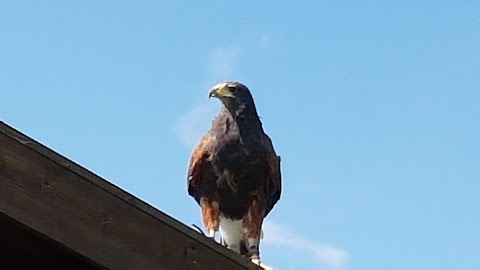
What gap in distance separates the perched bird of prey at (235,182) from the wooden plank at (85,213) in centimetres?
418

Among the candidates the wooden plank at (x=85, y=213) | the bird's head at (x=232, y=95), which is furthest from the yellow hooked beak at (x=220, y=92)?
the wooden plank at (x=85, y=213)

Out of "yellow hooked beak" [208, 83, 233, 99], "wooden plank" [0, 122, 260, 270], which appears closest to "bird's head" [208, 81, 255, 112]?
"yellow hooked beak" [208, 83, 233, 99]

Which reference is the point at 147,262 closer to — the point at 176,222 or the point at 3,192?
the point at 176,222

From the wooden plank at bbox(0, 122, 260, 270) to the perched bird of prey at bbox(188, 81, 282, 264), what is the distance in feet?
13.7

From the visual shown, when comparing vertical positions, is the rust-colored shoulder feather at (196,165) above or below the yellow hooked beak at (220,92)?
below

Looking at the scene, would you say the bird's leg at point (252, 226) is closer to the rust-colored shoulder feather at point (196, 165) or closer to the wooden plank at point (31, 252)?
the rust-colored shoulder feather at point (196, 165)

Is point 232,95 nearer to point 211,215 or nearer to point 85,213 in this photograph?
point 211,215

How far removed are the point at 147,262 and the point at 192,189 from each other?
175 inches

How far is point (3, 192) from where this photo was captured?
253 cm

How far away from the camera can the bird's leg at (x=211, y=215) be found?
736 centimetres

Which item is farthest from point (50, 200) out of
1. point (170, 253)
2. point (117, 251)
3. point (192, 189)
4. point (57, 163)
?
point (192, 189)

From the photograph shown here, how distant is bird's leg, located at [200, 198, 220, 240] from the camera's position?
736cm

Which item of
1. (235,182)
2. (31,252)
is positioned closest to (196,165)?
(235,182)

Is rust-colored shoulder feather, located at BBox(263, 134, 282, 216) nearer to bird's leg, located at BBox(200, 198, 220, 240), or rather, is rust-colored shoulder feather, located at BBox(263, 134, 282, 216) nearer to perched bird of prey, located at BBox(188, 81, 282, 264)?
perched bird of prey, located at BBox(188, 81, 282, 264)
